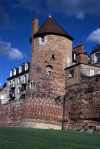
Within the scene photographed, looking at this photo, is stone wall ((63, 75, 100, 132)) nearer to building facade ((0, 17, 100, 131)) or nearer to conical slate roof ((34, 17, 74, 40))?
building facade ((0, 17, 100, 131))

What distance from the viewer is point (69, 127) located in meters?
23.7

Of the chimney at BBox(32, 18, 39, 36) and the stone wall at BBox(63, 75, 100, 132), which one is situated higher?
the chimney at BBox(32, 18, 39, 36)

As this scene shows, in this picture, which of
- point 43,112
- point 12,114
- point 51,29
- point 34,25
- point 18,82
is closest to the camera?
point 43,112

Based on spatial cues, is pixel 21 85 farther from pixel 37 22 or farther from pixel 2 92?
pixel 37 22

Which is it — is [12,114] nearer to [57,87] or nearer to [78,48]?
[57,87]

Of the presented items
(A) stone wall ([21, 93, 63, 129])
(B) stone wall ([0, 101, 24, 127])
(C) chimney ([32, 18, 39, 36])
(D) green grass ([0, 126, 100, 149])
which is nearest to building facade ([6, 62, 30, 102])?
(B) stone wall ([0, 101, 24, 127])

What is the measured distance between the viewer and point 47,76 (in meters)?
26.5

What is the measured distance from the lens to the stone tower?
24.8m

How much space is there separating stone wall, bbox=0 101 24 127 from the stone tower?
408 cm

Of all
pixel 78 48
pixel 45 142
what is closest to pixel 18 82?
pixel 78 48

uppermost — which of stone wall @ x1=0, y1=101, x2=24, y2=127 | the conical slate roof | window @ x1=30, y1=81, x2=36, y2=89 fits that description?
the conical slate roof

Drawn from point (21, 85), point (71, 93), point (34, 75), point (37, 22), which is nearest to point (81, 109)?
point (71, 93)

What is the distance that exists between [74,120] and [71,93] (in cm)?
330

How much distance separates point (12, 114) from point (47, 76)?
9.20 m
